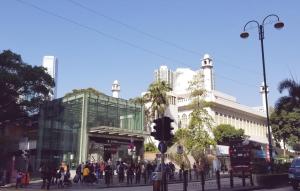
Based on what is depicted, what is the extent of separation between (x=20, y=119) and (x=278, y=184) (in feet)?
102

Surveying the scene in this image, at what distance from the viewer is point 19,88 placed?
147 ft

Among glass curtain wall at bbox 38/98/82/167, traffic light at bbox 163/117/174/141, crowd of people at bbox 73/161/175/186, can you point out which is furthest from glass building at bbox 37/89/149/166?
traffic light at bbox 163/117/174/141

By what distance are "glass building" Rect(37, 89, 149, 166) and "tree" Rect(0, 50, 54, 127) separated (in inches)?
71.2

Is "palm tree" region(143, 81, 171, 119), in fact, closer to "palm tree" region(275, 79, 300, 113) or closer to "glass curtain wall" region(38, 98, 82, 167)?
"glass curtain wall" region(38, 98, 82, 167)

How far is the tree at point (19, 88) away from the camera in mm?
43062

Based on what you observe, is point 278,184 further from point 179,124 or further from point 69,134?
point 179,124

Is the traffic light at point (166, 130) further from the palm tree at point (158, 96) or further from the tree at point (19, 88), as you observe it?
the palm tree at point (158, 96)

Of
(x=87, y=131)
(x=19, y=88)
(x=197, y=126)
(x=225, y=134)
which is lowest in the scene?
(x=87, y=131)

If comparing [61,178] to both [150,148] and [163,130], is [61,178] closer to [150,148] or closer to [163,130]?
[163,130]

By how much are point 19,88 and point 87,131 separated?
9.76m

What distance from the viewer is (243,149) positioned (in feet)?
120

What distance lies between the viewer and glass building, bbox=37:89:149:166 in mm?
41031

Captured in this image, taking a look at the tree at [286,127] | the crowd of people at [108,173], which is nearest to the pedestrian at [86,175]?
the crowd of people at [108,173]

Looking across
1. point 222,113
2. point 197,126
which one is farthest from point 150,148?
point 222,113
